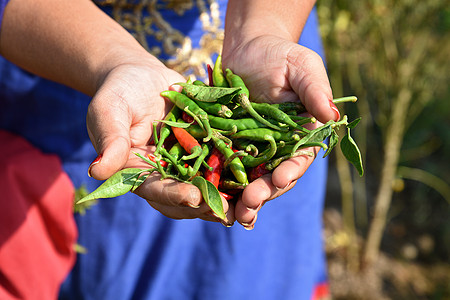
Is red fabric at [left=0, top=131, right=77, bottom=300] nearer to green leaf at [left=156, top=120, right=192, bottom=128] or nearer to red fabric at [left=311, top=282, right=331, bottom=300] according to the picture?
green leaf at [left=156, top=120, right=192, bottom=128]

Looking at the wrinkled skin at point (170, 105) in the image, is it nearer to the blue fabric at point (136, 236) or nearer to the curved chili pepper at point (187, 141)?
the curved chili pepper at point (187, 141)

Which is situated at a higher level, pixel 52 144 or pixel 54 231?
Answer: pixel 52 144

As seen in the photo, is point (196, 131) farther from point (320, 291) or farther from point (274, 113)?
point (320, 291)

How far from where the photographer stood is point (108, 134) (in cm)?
119

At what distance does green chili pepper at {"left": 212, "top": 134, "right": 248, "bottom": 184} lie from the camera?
1360mm

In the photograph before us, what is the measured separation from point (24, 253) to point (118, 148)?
1048 millimetres

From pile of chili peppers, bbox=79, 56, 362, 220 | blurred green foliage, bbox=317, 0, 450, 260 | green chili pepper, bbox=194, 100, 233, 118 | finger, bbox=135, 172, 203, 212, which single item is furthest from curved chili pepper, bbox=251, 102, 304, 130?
blurred green foliage, bbox=317, 0, 450, 260

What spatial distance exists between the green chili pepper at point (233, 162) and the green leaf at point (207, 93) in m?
0.13

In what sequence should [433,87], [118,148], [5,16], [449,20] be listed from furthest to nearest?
[433,87] < [449,20] < [5,16] < [118,148]

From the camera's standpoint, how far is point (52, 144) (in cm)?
205

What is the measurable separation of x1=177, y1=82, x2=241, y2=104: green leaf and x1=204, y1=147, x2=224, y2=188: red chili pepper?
172 millimetres

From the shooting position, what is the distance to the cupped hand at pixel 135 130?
1166 mm

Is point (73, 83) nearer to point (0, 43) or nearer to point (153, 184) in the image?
point (0, 43)

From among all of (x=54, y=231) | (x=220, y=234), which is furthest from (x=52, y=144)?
A: (x=220, y=234)
